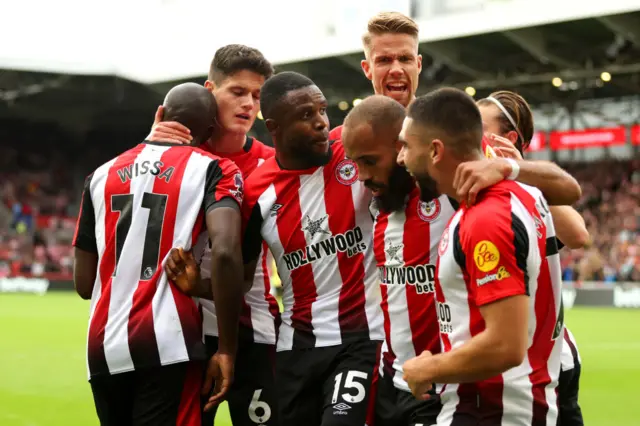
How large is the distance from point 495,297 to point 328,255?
1.49m

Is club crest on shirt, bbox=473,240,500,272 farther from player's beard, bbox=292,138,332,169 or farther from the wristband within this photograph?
player's beard, bbox=292,138,332,169

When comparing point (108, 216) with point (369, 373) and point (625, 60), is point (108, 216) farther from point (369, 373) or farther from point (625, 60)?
point (625, 60)

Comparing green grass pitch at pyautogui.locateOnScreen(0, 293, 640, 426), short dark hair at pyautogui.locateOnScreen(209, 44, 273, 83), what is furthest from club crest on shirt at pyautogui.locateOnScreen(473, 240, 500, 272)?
green grass pitch at pyautogui.locateOnScreen(0, 293, 640, 426)

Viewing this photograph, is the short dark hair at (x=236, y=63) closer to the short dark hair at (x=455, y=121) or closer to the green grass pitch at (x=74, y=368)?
the short dark hair at (x=455, y=121)

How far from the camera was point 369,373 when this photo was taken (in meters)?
3.93

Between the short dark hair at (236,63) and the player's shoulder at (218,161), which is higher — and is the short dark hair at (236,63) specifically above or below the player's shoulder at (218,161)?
above

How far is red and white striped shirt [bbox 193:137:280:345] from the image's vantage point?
4.39 metres

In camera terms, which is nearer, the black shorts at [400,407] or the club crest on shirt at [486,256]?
the club crest on shirt at [486,256]

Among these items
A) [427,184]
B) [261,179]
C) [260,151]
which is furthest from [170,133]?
[427,184]

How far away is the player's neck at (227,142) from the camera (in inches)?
185

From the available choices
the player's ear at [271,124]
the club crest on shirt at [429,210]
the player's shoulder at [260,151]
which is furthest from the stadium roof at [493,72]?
the club crest on shirt at [429,210]

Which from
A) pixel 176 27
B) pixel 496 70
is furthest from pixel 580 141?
pixel 176 27

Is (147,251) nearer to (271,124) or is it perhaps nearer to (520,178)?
(271,124)

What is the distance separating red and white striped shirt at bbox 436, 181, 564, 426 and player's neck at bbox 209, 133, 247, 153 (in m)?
1.96
